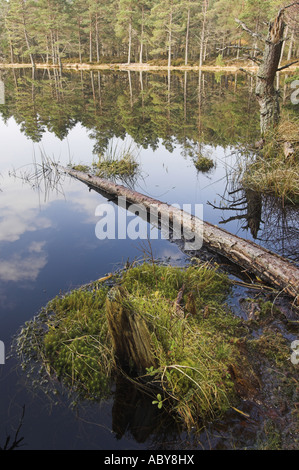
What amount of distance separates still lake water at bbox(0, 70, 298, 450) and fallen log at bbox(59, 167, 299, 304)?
656mm

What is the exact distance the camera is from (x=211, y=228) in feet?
20.2

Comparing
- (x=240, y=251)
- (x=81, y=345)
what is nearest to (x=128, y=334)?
(x=81, y=345)

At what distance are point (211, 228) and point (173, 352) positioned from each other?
3238mm

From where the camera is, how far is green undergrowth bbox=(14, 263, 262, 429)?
315cm

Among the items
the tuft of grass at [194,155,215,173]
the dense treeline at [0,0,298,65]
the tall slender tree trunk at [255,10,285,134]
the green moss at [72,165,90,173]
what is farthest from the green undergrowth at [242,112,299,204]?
the dense treeline at [0,0,298,65]

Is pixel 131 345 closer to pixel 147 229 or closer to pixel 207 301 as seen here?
pixel 207 301

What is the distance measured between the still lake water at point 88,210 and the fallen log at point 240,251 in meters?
0.66

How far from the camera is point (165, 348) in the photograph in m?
3.47

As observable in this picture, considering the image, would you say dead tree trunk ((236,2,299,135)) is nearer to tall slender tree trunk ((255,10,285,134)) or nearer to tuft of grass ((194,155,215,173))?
tall slender tree trunk ((255,10,285,134))

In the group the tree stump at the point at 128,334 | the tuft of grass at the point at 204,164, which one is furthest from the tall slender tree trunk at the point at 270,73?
the tree stump at the point at 128,334

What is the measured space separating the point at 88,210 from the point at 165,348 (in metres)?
5.32

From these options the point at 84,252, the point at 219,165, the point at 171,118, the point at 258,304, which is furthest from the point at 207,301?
the point at 171,118

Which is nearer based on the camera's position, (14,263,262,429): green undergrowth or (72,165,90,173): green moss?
(14,263,262,429): green undergrowth

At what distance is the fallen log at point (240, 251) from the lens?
15.5 ft
